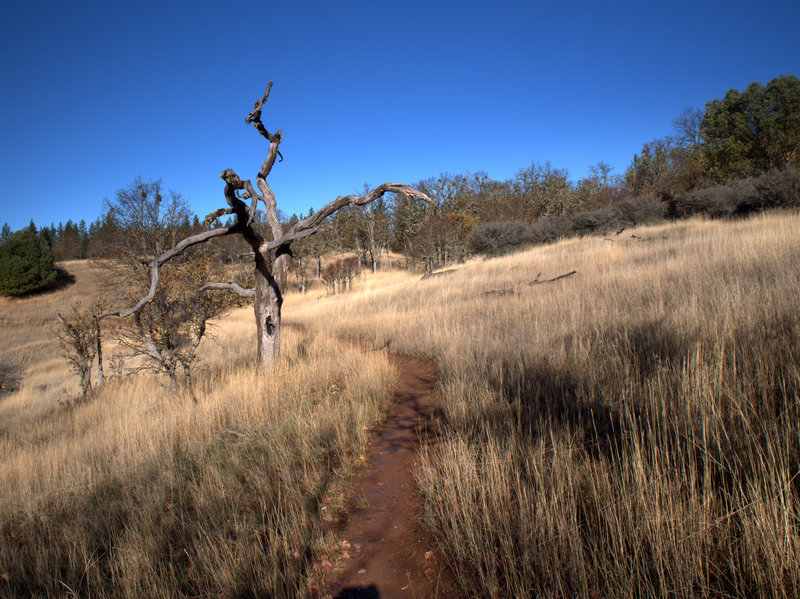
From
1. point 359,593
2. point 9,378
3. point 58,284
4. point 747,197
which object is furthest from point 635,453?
point 58,284

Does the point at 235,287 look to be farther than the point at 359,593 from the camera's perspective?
Yes

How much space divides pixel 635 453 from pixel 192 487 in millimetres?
3744

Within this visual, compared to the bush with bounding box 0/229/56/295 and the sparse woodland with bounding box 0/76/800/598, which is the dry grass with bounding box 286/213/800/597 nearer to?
the sparse woodland with bounding box 0/76/800/598

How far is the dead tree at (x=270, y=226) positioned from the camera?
6086 mm

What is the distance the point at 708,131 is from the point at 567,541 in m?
41.7

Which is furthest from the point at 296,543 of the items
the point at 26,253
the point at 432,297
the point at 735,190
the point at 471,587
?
the point at 26,253

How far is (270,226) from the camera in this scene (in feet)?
22.9

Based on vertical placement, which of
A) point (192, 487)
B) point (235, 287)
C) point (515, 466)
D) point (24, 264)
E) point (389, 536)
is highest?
point (24, 264)

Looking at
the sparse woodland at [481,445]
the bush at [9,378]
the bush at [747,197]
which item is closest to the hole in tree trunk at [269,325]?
Answer: the sparse woodland at [481,445]

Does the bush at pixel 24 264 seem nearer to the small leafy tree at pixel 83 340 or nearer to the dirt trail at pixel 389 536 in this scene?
the small leafy tree at pixel 83 340

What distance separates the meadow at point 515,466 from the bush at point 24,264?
48.8 meters

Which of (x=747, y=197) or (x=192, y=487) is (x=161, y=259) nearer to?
(x=192, y=487)

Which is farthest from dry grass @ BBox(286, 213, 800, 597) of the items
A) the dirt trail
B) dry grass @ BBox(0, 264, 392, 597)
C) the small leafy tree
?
the small leafy tree

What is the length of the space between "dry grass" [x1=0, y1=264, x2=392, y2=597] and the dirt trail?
27cm
